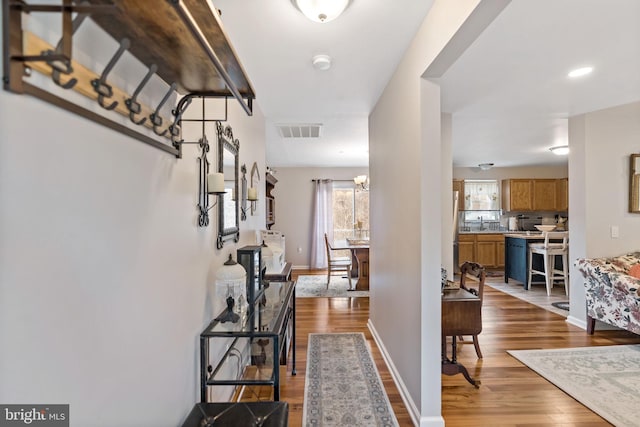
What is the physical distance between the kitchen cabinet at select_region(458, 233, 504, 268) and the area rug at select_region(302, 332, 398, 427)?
15.4 feet

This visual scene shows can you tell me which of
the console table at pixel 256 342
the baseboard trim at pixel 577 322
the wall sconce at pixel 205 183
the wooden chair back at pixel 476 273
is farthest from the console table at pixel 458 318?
the baseboard trim at pixel 577 322

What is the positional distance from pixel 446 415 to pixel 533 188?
6869 mm

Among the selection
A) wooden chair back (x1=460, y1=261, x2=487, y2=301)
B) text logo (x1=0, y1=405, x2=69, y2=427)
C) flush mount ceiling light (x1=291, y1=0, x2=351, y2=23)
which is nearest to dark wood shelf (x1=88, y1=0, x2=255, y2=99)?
flush mount ceiling light (x1=291, y1=0, x2=351, y2=23)

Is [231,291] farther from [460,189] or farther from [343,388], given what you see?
[460,189]

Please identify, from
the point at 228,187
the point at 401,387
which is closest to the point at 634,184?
the point at 401,387

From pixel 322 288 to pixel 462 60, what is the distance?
4.17m

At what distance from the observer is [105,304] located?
85cm

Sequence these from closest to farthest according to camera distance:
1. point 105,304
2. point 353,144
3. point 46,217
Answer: point 46,217 < point 105,304 < point 353,144

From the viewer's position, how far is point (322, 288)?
5.43 m

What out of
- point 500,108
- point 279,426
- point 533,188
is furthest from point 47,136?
point 533,188

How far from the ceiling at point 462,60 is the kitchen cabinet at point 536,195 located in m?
3.40

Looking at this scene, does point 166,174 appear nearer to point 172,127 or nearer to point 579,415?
point 172,127

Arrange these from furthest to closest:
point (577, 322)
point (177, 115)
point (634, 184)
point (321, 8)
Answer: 1. point (577, 322)
2. point (634, 184)
3. point (321, 8)
4. point (177, 115)

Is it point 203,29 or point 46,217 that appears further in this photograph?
point 203,29
